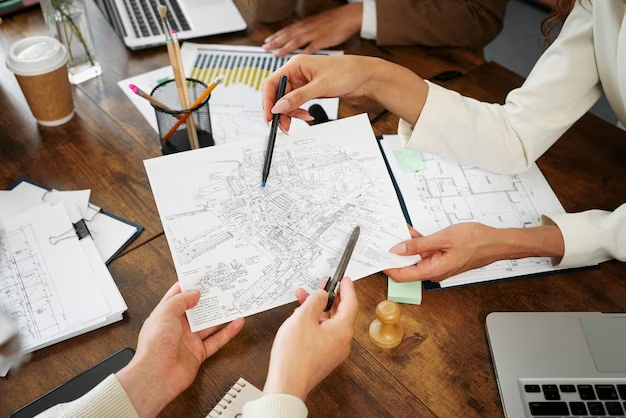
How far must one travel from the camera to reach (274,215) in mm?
923

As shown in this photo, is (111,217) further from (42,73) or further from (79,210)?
(42,73)

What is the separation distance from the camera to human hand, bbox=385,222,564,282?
2.87 ft

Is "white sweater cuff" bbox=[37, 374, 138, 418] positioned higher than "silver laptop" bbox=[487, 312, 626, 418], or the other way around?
"white sweater cuff" bbox=[37, 374, 138, 418]

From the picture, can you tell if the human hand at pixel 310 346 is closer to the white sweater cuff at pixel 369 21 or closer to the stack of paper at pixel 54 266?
the stack of paper at pixel 54 266

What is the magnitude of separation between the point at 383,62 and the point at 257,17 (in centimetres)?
48

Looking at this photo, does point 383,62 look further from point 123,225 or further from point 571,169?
point 123,225

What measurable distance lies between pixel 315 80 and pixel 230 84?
296 mm

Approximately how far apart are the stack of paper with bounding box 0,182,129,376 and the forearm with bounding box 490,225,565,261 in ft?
1.91

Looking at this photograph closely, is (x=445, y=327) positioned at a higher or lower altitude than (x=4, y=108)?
lower

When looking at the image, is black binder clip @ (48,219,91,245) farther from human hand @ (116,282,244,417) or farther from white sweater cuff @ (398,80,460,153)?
white sweater cuff @ (398,80,460,153)

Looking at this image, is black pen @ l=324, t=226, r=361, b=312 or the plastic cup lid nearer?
black pen @ l=324, t=226, r=361, b=312

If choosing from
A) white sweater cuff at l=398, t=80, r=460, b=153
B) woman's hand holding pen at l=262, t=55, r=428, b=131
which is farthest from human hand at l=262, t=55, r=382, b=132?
white sweater cuff at l=398, t=80, r=460, b=153

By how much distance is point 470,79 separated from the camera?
1296 millimetres

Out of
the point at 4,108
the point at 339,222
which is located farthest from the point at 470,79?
the point at 4,108
